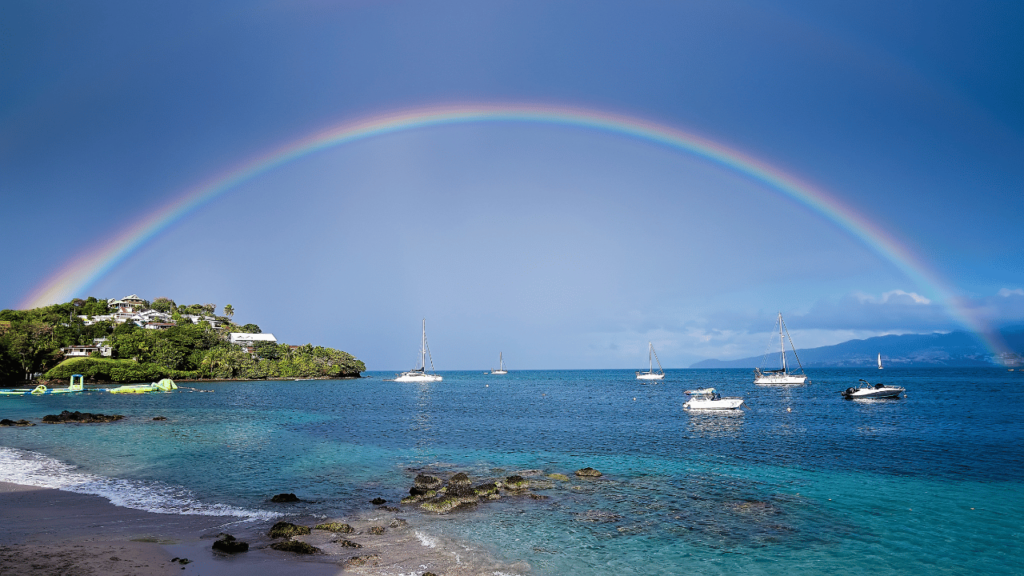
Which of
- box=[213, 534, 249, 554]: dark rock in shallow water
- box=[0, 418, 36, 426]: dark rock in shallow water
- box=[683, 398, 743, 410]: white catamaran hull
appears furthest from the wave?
box=[683, 398, 743, 410]: white catamaran hull

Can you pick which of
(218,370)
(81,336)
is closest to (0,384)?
(81,336)

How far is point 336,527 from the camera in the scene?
19.6 metres

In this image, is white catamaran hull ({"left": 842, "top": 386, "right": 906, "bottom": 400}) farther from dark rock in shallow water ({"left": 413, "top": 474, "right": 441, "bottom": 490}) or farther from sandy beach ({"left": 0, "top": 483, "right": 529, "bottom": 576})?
sandy beach ({"left": 0, "top": 483, "right": 529, "bottom": 576})

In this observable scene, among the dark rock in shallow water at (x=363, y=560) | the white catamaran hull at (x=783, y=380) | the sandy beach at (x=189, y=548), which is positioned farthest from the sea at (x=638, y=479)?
the white catamaran hull at (x=783, y=380)

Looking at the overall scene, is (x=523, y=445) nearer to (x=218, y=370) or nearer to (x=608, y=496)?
(x=608, y=496)

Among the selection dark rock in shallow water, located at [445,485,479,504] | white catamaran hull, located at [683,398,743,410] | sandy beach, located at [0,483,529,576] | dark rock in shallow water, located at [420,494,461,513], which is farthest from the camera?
white catamaran hull, located at [683,398,743,410]

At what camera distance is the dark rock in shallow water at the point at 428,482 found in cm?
2644

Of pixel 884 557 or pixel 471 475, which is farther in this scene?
pixel 471 475

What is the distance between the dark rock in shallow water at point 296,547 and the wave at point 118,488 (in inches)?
185

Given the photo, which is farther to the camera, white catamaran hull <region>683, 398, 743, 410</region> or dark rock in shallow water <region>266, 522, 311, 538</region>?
white catamaran hull <region>683, 398, 743, 410</region>

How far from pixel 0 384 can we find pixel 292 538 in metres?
153

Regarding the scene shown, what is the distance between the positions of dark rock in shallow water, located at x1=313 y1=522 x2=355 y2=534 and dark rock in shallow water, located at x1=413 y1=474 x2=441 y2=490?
656cm

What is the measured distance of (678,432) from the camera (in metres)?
50.3

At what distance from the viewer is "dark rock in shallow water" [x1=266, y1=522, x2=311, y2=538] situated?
18.5 m
